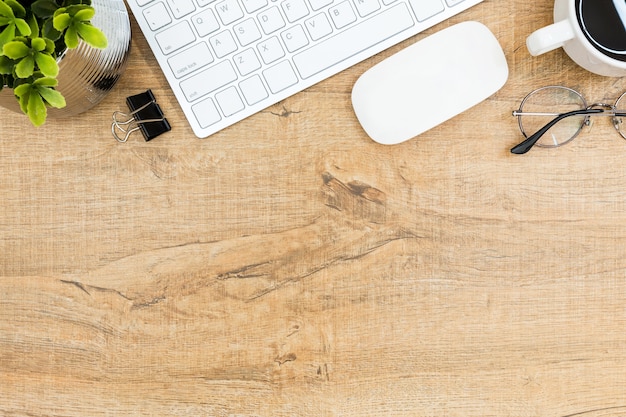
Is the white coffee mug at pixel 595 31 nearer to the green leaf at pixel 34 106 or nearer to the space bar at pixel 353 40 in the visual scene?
the space bar at pixel 353 40

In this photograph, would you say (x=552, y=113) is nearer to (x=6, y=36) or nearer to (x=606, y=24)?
(x=606, y=24)

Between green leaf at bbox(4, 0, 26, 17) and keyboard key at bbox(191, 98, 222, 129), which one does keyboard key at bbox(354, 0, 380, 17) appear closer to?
keyboard key at bbox(191, 98, 222, 129)

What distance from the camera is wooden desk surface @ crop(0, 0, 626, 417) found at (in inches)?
24.3

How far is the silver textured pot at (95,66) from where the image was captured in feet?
1.66

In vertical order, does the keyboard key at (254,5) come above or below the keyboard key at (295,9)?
above

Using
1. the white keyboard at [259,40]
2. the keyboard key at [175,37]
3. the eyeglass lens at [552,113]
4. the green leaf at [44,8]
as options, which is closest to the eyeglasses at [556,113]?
the eyeglass lens at [552,113]

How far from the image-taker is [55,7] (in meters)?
0.45

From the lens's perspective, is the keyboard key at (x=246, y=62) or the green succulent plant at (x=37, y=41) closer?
the green succulent plant at (x=37, y=41)

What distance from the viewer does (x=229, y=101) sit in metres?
0.60

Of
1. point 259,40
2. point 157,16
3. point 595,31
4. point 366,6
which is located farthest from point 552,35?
point 157,16

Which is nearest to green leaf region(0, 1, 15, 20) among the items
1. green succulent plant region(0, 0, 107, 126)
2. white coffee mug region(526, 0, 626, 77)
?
green succulent plant region(0, 0, 107, 126)

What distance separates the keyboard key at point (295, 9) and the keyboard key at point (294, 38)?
0.5 inches

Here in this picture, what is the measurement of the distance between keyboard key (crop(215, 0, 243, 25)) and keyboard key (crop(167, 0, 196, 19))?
3 cm

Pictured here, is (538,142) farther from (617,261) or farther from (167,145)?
(167,145)
